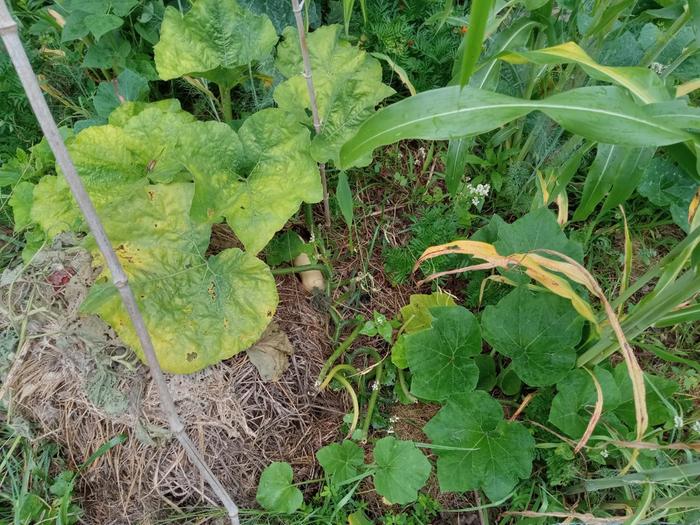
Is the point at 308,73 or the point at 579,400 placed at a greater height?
the point at 308,73

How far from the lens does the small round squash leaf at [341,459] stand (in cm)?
134

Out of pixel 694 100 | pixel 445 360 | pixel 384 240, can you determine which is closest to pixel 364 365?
pixel 445 360

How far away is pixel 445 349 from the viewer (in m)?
1.37

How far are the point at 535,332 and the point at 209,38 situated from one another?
118 cm

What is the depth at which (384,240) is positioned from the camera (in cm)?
169

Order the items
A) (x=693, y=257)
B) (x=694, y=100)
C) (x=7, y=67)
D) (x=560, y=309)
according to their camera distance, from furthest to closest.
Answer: (x=694, y=100)
(x=7, y=67)
(x=560, y=309)
(x=693, y=257)

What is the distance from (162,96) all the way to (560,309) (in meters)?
1.47

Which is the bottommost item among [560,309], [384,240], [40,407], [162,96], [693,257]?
[40,407]

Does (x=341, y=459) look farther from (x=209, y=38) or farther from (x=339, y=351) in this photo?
(x=209, y=38)

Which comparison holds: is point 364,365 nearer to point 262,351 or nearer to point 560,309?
point 262,351

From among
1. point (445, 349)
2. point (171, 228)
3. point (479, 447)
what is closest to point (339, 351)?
A: point (445, 349)

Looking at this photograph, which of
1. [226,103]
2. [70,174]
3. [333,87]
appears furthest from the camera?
[226,103]

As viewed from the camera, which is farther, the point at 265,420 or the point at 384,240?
the point at 384,240

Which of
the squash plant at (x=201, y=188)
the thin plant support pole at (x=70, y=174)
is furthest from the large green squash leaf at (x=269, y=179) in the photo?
the thin plant support pole at (x=70, y=174)
